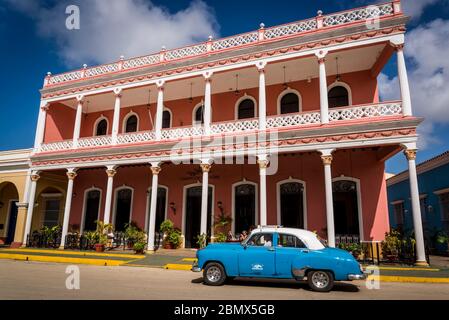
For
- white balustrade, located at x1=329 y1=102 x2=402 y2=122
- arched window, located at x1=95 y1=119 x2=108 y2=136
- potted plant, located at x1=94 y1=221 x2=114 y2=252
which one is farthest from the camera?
arched window, located at x1=95 y1=119 x2=108 y2=136

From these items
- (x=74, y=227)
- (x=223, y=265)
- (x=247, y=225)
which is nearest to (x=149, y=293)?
(x=223, y=265)

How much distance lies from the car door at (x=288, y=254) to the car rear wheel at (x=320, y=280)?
409mm

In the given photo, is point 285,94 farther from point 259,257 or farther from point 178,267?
point 259,257

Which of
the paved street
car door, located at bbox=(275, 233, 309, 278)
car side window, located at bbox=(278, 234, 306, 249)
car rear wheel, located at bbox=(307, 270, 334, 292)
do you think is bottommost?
the paved street

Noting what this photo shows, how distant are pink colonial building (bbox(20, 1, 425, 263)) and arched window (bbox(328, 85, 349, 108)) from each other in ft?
0.16

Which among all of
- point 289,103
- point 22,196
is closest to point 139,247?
point 22,196

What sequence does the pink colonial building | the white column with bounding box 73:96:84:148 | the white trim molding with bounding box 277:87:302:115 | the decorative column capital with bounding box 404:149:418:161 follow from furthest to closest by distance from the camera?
the white column with bounding box 73:96:84:148
the white trim molding with bounding box 277:87:302:115
the pink colonial building
the decorative column capital with bounding box 404:149:418:161

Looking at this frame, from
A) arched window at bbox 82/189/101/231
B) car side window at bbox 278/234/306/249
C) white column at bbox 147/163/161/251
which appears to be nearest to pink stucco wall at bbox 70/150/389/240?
arched window at bbox 82/189/101/231

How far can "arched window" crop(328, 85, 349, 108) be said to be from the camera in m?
15.3

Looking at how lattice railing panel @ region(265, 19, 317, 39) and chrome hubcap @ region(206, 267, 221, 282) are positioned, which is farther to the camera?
lattice railing panel @ region(265, 19, 317, 39)

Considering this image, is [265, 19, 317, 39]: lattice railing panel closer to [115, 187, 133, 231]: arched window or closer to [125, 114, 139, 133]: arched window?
[125, 114, 139, 133]: arched window

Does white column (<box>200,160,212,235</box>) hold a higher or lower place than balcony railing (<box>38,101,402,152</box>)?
lower

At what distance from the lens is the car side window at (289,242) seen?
768 cm
